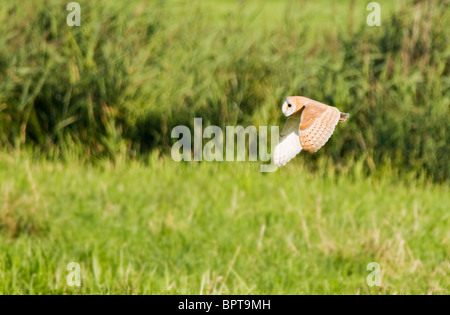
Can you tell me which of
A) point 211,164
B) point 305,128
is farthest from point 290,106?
point 211,164

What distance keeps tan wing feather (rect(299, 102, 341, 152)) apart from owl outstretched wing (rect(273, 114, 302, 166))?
0.02 metres

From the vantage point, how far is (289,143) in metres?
1.15

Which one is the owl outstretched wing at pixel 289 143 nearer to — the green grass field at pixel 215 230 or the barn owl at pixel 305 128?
the barn owl at pixel 305 128

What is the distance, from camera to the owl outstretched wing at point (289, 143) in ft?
3.62

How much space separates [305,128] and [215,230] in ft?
9.66

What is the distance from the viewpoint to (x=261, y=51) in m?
5.89

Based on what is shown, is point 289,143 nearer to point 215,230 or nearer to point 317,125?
point 317,125

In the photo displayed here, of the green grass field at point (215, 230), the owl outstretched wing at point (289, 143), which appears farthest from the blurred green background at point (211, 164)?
the owl outstretched wing at point (289, 143)

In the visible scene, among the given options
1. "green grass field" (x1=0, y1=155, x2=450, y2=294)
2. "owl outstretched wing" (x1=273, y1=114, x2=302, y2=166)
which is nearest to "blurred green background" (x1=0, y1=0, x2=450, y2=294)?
"green grass field" (x1=0, y1=155, x2=450, y2=294)

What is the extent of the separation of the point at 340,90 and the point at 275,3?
1332cm

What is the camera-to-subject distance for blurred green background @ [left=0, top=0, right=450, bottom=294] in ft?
11.7

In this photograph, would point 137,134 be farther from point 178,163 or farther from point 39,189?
point 39,189

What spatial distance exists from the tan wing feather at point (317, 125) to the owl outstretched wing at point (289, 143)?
0.02 metres
